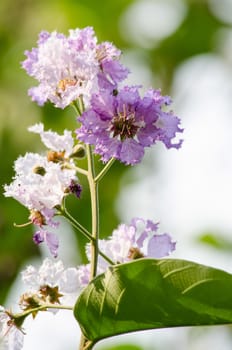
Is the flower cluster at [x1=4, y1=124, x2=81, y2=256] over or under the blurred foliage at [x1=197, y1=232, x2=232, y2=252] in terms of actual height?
under

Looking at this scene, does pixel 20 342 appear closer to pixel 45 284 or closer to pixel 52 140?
pixel 45 284

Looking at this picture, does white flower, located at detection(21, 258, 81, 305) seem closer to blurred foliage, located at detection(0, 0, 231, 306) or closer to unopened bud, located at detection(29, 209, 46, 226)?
unopened bud, located at detection(29, 209, 46, 226)

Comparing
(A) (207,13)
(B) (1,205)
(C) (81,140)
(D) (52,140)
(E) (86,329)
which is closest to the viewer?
(E) (86,329)

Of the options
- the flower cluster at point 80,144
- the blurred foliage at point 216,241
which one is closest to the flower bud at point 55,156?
the flower cluster at point 80,144

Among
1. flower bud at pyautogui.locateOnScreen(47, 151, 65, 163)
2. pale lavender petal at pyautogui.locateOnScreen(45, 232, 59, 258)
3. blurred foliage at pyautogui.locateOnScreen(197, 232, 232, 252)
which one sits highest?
blurred foliage at pyautogui.locateOnScreen(197, 232, 232, 252)

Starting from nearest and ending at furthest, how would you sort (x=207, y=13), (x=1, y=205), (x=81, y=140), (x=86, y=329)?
(x=86, y=329) < (x=81, y=140) < (x=1, y=205) < (x=207, y=13)

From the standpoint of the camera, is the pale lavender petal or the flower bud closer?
the pale lavender petal

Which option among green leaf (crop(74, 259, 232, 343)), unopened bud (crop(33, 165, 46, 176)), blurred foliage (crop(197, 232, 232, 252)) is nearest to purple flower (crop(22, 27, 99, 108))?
unopened bud (crop(33, 165, 46, 176))

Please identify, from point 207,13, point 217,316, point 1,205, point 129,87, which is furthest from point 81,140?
point 207,13

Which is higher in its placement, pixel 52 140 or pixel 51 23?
pixel 51 23
